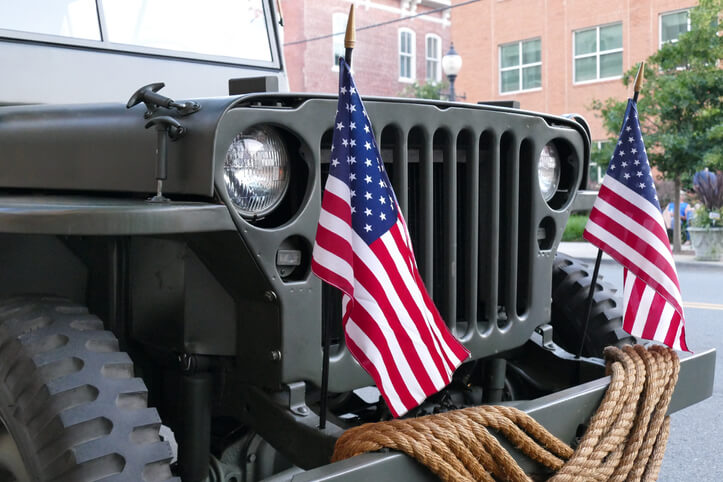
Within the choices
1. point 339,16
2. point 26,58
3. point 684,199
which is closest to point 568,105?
point 684,199

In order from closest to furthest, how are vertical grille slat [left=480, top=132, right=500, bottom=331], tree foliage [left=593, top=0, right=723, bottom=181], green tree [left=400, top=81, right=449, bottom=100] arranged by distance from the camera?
vertical grille slat [left=480, top=132, right=500, bottom=331] < tree foliage [left=593, top=0, right=723, bottom=181] < green tree [left=400, top=81, right=449, bottom=100]

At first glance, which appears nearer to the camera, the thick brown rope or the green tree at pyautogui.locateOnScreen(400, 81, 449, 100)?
the thick brown rope

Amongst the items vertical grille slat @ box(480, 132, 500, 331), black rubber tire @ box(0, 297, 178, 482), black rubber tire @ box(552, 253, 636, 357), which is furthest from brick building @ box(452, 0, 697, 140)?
black rubber tire @ box(0, 297, 178, 482)

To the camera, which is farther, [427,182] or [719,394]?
[719,394]

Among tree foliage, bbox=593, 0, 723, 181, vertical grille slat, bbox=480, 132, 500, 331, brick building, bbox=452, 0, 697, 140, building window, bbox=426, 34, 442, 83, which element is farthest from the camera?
building window, bbox=426, 34, 442, 83

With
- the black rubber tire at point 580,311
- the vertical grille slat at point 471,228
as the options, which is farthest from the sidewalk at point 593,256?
the vertical grille slat at point 471,228

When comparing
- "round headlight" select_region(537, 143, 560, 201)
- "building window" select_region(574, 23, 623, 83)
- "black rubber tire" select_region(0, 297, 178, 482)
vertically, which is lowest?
"black rubber tire" select_region(0, 297, 178, 482)

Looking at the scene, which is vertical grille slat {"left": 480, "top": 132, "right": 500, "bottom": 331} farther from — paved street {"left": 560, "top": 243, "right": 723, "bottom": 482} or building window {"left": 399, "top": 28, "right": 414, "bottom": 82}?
building window {"left": 399, "top": 28, "right": 414, "bottom": 82}

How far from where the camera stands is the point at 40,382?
190 centimetres

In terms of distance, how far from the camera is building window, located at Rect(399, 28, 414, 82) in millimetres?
31672

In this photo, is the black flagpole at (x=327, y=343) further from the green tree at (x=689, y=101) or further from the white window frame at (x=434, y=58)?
the white window frame at (x=434, y=58)

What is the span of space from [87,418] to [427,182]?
1.05 meters

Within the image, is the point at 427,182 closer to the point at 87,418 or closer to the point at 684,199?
the point at 87,418

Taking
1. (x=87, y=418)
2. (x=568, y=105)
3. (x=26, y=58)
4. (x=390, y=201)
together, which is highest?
(x=568, y=105)
